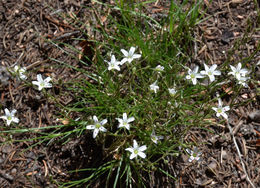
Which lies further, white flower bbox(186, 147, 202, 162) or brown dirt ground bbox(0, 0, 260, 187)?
brown dirt ground bbox(0, 0, 260, 187)

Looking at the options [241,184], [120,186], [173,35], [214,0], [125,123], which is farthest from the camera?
[214,0]

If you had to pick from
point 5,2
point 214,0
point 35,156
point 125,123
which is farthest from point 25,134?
point 214,0

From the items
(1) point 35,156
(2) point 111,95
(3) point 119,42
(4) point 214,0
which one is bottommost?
(1) point 35,156

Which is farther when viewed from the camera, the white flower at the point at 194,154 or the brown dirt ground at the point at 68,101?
the brown dirt ground at the point at 68,101

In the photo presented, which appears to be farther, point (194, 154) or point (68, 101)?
point (68, 101)

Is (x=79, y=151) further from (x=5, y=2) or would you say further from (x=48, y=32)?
(x=5, y=2)

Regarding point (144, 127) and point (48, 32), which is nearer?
point (144, 127)

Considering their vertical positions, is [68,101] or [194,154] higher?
[68,101]

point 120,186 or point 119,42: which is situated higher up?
point 119,42
